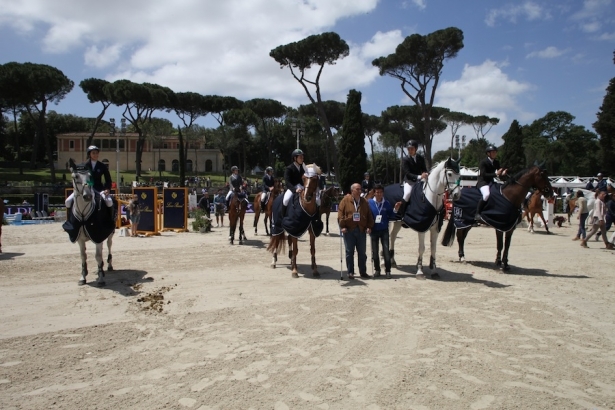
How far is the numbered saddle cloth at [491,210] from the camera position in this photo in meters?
10.2

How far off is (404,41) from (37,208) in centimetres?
3314

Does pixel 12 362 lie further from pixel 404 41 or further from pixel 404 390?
pixel 404 41

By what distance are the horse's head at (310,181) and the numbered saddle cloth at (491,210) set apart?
3826 mm

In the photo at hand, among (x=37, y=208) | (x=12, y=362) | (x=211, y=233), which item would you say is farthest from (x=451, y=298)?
(x=37, y=208)

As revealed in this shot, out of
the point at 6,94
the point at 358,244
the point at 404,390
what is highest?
the point at 6,94

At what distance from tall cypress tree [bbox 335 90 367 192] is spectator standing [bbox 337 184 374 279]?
32687 millimetres

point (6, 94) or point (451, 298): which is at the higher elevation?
point (6, 94)

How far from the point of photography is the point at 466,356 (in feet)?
16.7

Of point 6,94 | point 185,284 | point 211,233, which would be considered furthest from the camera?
point 6,94

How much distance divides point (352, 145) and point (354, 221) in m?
33.6

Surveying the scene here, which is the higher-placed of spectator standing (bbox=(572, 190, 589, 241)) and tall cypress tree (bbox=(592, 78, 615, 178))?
tall cypress tree (bbox=(592, 78, 615, 178))

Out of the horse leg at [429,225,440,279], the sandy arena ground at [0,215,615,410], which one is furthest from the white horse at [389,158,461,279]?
the sandy arena ground at [0,215,615,410]

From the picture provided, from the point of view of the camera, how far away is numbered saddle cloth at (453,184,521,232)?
10188 millimetres

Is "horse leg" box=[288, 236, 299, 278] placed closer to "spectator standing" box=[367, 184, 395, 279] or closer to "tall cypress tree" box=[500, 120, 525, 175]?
"spectator standing" box=[367, 184, 395, 279]
